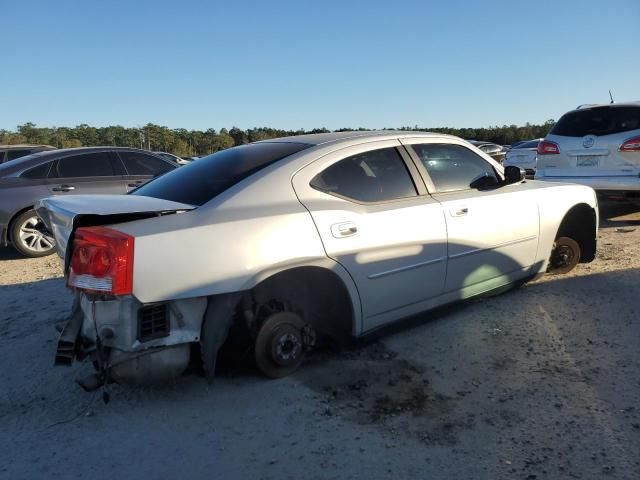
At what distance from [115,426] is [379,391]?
146 centimetres

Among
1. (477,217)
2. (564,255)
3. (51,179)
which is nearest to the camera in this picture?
(477,217)

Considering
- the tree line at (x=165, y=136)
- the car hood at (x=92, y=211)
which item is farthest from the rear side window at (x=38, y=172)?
the tree line at (x=165, y=136)

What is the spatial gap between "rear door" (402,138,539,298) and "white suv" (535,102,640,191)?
357cm

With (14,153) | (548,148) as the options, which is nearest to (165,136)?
(14,153)

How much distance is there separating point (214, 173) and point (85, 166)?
16.7ft

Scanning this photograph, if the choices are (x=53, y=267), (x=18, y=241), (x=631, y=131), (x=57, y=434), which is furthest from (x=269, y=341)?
(x=631, y=131)

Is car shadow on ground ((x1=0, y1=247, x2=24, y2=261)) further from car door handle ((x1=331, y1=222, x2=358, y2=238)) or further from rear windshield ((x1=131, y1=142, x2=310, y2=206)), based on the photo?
car door handle ((x1=331, y1=222, x2=358, y2=238))

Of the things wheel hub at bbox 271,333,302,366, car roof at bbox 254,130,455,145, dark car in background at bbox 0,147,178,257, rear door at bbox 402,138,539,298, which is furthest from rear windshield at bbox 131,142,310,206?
dark car in background at bbox 0,147,178,257

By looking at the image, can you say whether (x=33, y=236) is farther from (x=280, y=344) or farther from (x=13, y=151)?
(x=13, y=151)

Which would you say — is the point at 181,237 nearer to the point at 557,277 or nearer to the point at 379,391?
the point at 379,391

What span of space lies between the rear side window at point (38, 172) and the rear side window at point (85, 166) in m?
0.09

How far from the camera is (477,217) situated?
3.87 m

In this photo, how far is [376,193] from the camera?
3441 millimetres

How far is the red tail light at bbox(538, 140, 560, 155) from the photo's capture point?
7.68 metres
